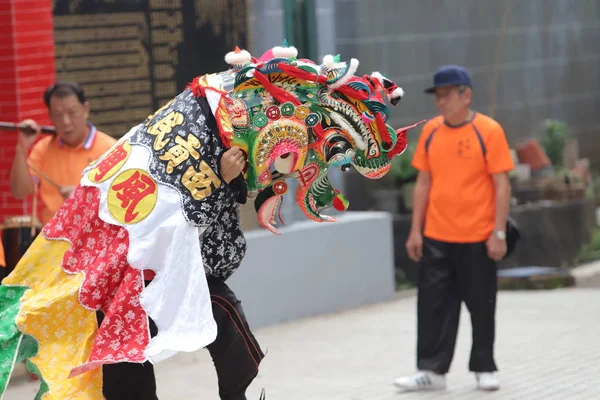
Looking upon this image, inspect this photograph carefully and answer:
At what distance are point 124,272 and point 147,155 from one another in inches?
18.0

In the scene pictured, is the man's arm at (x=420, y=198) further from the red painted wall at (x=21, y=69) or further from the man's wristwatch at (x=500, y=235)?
the red painted wall at (x=21, y=69)

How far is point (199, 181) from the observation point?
182 inches

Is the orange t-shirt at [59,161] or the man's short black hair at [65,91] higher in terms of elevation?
the man's short black hair at [65,91]

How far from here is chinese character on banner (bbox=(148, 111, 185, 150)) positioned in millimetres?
4672

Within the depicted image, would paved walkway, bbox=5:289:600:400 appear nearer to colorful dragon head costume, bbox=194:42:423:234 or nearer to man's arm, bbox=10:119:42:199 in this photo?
man's arm, bbox=10:119:42:199

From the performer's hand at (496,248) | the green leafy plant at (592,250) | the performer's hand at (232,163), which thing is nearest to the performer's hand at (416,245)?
the performer's hand at (496,248)

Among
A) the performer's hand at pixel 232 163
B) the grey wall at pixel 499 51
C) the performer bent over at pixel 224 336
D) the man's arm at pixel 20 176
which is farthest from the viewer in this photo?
the grey wall at pixel 499 51

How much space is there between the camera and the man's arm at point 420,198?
25.8ft

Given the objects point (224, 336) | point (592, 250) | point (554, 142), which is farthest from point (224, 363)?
point (554, 142)

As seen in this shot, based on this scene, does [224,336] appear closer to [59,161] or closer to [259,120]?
[259,120]

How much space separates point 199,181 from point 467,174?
3.28 m

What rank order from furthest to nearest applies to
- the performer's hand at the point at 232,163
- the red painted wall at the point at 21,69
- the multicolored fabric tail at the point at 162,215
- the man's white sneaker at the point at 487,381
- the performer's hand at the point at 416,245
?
the red painted wall at the point at 21,69
the performer's hand at the point at 416,245
the man's white sneaker at the point at 487,381
the performer's hand at the point at 232,163
the multicolored fabric tail at the point at 162,215

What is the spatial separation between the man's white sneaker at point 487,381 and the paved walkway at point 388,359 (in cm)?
6

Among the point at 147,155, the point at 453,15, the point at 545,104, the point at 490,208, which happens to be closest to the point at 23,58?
the point at 490,208
